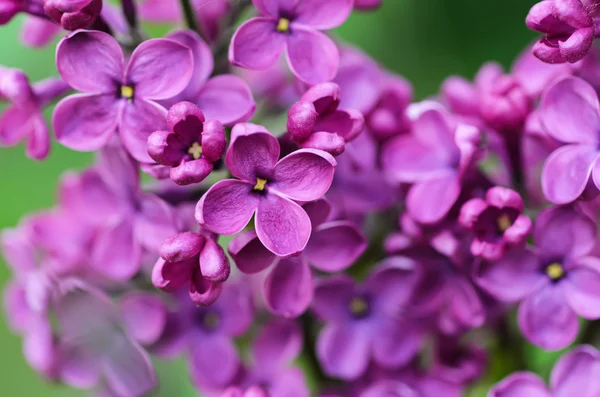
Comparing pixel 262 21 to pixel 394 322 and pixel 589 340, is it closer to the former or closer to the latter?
pixel 394 322

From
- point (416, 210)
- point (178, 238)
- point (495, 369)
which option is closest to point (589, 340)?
point (495, 369)

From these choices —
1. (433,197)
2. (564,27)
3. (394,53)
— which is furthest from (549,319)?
(394,53)

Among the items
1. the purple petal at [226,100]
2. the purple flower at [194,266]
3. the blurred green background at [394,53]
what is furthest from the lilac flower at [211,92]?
the blurred green background at [394,53]

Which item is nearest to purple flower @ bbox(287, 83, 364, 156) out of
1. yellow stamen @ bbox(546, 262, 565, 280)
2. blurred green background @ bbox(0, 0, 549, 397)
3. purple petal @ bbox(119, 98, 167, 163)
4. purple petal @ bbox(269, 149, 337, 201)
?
purple petal @ bbox(269, 149, 337, 201)

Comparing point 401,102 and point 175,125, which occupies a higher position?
point 175,125

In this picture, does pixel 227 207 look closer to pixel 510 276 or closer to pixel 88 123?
pixel 88 123
